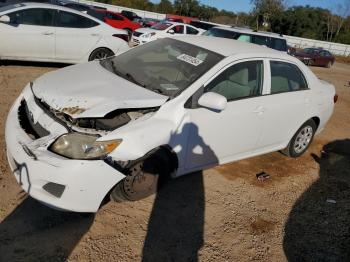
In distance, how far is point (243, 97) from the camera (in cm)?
441

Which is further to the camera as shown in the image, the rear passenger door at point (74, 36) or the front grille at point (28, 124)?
the rear passenger door at point (74, 36)

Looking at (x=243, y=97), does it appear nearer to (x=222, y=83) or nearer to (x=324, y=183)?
(x=222, y=83)

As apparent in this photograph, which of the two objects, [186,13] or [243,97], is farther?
[186,13]

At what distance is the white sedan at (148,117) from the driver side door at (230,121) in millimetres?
12

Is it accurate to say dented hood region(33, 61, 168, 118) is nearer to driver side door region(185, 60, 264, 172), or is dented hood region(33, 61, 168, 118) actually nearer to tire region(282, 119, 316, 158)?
driver side door region(185, 60, 264, 172)

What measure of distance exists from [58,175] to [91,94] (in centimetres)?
91

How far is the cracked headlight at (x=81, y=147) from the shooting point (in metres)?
3.19

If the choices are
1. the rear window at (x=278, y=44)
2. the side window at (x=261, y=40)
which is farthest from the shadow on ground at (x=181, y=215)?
the rear window at (x=278, y=44)

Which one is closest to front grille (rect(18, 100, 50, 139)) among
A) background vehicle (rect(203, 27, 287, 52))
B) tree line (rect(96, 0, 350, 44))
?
background vehicle (rect(203, 27, 287, 52))

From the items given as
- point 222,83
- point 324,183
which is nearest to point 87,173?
point 222,83

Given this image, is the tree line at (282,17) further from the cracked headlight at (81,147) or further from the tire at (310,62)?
the cracked headlight at (81,147)

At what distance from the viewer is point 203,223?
3.87 meters

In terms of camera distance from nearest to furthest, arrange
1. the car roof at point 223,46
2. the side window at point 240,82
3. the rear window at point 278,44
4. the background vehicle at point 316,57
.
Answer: the side window at point 240,82, the car roof at point 223,46, the rear window at point 278,44, the background vehicle at point 316,57

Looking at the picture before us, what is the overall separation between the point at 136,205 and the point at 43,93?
1.47m
